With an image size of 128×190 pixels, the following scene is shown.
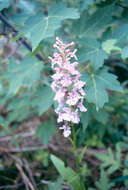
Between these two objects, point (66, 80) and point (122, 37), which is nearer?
point (66, 80)

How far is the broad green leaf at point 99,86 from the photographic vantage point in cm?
141

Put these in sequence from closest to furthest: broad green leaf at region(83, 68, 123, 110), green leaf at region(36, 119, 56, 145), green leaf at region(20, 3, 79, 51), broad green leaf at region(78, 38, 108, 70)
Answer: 1. green leaf at region(20, 3, 79, 51)
2. broad green leaf at region(83, 68, 123, 110)
3. broad green leaf at region(78, 38, 108, 70)
4. green leaf at region(36, 119, 56, 145)

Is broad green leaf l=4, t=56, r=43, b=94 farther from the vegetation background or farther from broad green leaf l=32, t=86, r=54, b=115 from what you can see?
broad green leaf l=32, t=86, r=54, b=115

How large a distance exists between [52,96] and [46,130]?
2.74 feet

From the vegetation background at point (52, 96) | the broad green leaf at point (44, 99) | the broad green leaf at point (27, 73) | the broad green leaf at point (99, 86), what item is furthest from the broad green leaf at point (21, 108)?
the broad green leaf at point (99, 86)

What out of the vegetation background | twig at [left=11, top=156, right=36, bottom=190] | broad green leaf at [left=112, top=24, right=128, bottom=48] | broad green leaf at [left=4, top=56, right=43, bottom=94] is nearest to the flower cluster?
the vegetation background

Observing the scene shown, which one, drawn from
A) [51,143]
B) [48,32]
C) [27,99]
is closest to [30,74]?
[27,99]

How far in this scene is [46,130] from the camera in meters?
2.40

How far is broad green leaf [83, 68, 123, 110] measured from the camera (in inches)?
55.3

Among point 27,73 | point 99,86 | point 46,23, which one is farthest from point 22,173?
point 46,23

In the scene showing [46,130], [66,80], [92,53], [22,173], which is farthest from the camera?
[46,130]

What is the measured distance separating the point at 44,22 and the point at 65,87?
0.58m

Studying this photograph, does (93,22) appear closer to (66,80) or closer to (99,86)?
(99,86)

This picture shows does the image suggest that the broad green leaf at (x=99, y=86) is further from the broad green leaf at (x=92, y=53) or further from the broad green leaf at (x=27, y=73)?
the broad green leaf at (x=27, y=73)
